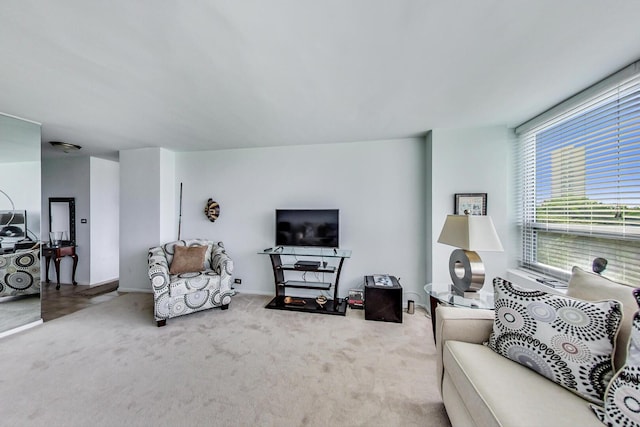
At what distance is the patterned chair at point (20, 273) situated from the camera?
2575mm

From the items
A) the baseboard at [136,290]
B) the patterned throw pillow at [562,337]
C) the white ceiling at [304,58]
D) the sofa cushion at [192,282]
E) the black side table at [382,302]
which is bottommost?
the baseboard at [136,290]

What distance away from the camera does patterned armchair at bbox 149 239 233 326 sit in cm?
264

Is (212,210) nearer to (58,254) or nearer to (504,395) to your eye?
(58,254)

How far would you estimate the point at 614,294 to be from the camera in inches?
44.9

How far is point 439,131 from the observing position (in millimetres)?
2902

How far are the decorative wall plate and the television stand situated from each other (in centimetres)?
110

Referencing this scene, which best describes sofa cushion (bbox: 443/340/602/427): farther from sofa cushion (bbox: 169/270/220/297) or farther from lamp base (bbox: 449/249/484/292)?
sofa cushion (bbox: 169/270/220/297)

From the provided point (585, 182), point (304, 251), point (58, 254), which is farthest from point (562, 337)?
point (58, 254)

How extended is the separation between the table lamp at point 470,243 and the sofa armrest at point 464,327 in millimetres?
403

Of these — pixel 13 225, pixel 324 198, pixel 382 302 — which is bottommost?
pixel 382 302

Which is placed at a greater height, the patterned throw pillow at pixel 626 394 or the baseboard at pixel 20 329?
the patterned throw pillow at pixel 626 394

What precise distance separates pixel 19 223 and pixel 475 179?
208 inches

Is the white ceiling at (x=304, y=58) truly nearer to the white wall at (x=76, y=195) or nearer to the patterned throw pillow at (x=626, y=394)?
the patterned throw pillow at (x=626, y=394)

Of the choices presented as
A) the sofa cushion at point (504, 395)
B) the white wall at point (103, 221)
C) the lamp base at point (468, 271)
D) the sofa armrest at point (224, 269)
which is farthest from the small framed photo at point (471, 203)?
the white wall at point (103, 221)
